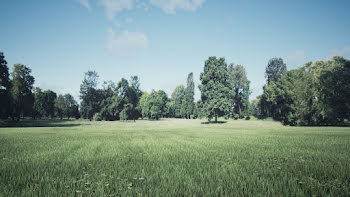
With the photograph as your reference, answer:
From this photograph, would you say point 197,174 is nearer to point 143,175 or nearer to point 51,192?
point 143,175

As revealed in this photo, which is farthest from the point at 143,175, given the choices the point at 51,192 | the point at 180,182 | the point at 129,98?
the point at 129,98

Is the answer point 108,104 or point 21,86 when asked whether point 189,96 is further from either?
point 21,86

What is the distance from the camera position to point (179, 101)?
109 meters

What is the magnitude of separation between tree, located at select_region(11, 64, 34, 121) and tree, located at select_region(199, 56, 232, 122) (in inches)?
2130

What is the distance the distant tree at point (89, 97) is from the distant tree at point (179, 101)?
49641 millimetres

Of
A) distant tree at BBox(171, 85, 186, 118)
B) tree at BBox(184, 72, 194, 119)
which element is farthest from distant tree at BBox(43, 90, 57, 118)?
tree at BBox(184, 72, 194, 119)

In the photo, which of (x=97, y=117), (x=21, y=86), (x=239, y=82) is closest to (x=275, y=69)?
(x=239, y=82)

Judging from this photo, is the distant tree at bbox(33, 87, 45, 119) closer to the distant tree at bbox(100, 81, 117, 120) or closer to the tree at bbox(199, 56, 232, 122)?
the distant tree at bbox(100, 81, 117, 120)

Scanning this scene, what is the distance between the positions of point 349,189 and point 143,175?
4070 mm

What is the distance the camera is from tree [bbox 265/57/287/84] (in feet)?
224

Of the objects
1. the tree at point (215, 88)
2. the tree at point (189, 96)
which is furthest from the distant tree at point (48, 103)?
the tree at point (215, 88)

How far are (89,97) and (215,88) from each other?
2271 inches

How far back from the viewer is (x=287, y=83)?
1843 inches

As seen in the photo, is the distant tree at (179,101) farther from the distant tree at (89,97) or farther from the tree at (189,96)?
the distant tree at (89,97)
